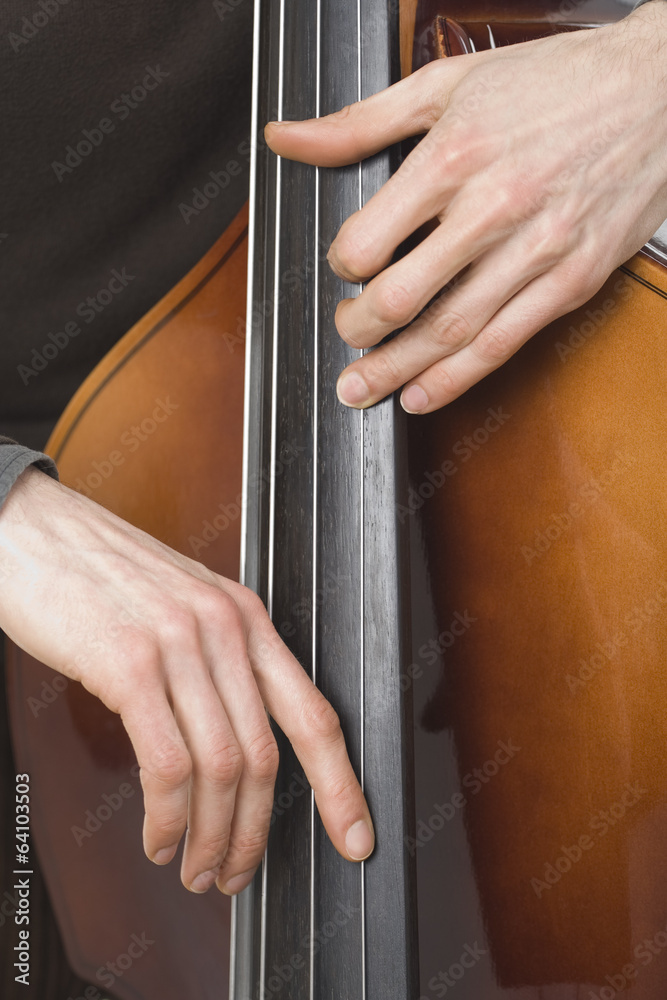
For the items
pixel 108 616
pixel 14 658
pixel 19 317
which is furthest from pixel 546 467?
pixel 19 317

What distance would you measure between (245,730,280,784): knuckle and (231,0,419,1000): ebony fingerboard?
0.05 metres

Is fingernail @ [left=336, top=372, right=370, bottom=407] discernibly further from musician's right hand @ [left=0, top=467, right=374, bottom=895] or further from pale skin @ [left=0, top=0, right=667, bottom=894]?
musician's right hand @ [left=0, top=467, right=374, bottom=895]

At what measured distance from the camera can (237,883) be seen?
20.4 inches

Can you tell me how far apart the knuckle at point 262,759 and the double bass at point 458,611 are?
0.05 metres

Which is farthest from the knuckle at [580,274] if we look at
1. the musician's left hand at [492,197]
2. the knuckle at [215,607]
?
the knuckle at [215,607]

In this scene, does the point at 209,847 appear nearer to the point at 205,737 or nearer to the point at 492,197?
the point at 205,737

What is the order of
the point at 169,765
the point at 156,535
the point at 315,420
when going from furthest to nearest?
the point at 156,535, the point at 315,420, the point at 169,765

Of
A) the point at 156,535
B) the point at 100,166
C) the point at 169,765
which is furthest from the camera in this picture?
the point at 100,166

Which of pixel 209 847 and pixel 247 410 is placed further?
pixel 247 410

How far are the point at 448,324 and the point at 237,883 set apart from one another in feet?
1.38

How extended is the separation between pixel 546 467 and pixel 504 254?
155 millimetres

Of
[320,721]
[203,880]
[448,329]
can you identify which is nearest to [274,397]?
[448,329]

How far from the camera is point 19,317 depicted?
990 mm

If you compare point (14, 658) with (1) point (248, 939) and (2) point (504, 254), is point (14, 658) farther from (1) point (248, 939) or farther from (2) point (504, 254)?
(2) point (504, 254)
